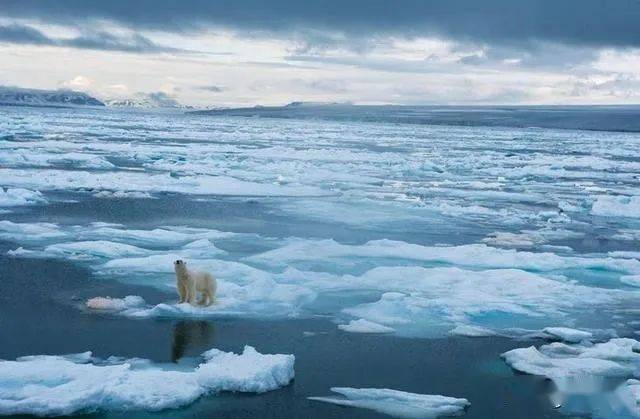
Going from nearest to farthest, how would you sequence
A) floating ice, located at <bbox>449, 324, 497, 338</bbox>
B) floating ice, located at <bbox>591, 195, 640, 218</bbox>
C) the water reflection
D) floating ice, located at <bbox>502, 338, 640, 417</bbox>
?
floating ice, located at <bbox>502, 338, 640, 417</bbox> → the water reflection → floating ice, located at <bbox>449, 324, 497, 338</bbox> → floating ice, located at <bbox>591, 195, 640, 218</bbox>

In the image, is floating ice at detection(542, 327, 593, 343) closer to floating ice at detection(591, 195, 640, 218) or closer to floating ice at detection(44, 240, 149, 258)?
floating ice at detection(44, 240, 149, 258)

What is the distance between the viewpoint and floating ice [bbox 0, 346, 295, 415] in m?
4.81

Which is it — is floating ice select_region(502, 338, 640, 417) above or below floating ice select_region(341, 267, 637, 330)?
below

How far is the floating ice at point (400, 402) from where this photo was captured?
4988mm

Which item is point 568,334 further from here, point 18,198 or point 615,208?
point 18,198

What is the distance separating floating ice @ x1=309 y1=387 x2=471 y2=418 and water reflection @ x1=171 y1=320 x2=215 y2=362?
1.24 m

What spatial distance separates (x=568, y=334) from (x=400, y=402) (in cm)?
211

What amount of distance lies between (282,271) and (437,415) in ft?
12.7

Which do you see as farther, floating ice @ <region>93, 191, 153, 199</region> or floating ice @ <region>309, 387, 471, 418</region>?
floating ice @ <region>93, 191, 153, 199</region>

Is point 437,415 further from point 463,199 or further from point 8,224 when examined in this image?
point 463,199

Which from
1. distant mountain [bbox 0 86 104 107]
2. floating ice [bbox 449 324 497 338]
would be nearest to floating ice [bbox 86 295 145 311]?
floating ice [bbox 449 324 497 338]

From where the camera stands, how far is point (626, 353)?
6152mm

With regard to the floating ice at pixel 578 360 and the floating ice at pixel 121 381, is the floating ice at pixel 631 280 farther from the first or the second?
the floating ice at pixel 121 381

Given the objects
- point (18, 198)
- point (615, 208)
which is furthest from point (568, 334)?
point (18, 198)
